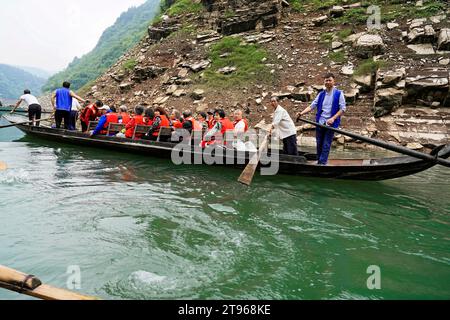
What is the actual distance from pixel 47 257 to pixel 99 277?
2.95ft

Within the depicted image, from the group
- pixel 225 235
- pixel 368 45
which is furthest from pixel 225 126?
pixel 368 45

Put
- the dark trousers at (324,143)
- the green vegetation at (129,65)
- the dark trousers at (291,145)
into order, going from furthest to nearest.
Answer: the green vegetation at (129,65), the dark trousers at (291,145), the dark trousers at (324,143)

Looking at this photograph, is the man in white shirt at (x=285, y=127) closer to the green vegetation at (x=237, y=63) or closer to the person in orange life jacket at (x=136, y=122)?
the person in orange life jacket at (x=136, y=122)

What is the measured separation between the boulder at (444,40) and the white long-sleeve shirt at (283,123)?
38.0 ft

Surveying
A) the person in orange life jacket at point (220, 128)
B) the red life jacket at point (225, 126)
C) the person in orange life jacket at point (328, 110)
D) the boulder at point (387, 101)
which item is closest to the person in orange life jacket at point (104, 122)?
the person in orange life jacket at point (220, 128)

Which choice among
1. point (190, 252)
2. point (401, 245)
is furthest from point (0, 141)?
point (401, 245)

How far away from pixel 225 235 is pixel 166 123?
20.7ft

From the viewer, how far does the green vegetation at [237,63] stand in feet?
60.7

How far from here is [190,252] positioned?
13.9 ft

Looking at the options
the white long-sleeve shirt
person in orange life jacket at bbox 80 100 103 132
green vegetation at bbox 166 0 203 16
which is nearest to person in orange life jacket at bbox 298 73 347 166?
the white long-sleeve shirt

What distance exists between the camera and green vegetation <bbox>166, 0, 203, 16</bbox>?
25391mm

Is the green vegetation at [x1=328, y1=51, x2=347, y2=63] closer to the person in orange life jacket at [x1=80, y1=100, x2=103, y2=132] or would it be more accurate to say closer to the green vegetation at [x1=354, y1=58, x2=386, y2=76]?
the green vegetation at [x1=354, y1=58, x2=386, y2=76]

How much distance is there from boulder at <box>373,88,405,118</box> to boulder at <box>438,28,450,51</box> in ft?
11.1
